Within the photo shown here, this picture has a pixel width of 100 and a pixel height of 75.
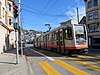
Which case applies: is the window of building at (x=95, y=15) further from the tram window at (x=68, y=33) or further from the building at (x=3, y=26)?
the tram window at (x=68, y=33)

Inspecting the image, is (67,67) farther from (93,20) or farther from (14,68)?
(93,20)

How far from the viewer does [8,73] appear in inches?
530

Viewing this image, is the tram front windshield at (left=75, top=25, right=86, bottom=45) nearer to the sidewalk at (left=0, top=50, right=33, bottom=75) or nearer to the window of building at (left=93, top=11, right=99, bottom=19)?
the sidewalk at (left=0, top=50, right=33, bottom=75)

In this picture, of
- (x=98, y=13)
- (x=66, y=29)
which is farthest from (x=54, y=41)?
(x=98, y=13)

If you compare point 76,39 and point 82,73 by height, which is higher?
point 76,39

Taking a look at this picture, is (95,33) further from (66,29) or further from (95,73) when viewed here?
(95,73)

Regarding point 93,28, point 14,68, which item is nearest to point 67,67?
point 14,68

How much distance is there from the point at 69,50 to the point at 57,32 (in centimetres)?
441

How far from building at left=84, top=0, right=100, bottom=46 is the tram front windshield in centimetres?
3389

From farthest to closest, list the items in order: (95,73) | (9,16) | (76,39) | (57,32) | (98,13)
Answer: (98,13)
(9,16)
(57,32)
(76,39)
(95,73)

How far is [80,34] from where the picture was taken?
1012 inches

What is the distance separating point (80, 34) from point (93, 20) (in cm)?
3673

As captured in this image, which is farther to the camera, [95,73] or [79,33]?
[79,33]

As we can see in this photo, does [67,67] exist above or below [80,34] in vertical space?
below
